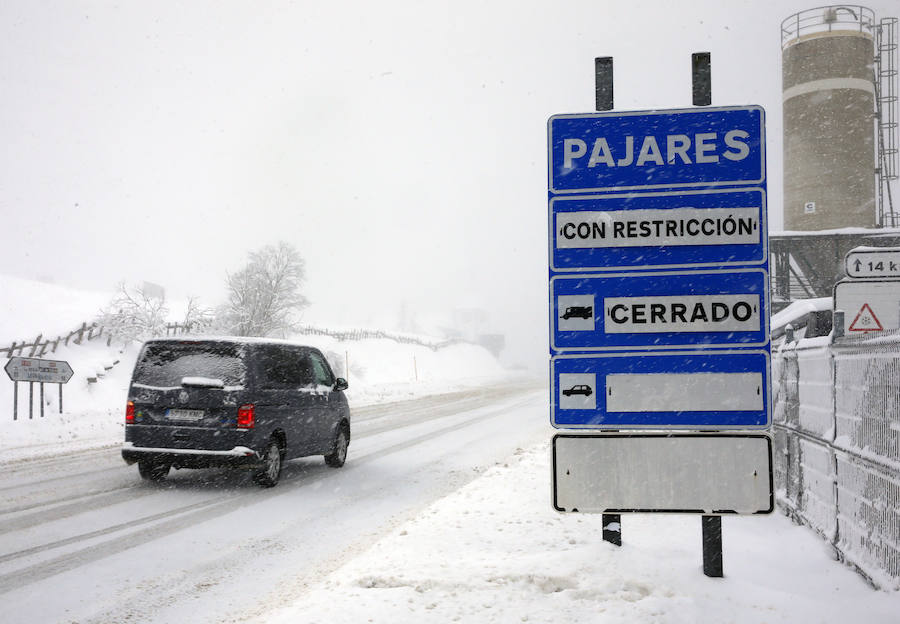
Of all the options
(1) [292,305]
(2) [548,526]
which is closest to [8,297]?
(1) [292,305]

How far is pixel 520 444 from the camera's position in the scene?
14734 mm

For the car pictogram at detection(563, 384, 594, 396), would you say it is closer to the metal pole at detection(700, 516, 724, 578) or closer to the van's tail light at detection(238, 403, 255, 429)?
the metal pole at detection(700, 516, 724, 578)

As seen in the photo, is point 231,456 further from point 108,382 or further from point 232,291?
point 232,291

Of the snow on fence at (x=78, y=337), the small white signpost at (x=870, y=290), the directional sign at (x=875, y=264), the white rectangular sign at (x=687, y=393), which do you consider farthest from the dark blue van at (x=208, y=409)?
the snow on fence at (x=78, y=337)

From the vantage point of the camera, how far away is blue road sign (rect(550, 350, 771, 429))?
13.6 feet

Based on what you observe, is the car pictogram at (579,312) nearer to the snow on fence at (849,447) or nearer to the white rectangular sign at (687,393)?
the white rectangular sign at (687,393)

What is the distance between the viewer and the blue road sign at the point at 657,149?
Result: 4277 millimetres

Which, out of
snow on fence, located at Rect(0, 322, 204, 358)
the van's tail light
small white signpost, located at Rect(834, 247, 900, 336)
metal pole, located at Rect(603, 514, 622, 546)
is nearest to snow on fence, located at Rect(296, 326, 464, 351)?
snow on fence, located at Rect(0, 322, 204, 358)

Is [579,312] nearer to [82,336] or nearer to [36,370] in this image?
[36,370]

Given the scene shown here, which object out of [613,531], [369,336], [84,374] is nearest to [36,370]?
[613,531]

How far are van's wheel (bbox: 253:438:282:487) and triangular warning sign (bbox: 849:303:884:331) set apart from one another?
925cm

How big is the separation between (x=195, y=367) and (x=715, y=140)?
777cm

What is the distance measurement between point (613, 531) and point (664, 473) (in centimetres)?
158

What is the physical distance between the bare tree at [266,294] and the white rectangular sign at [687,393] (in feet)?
165
